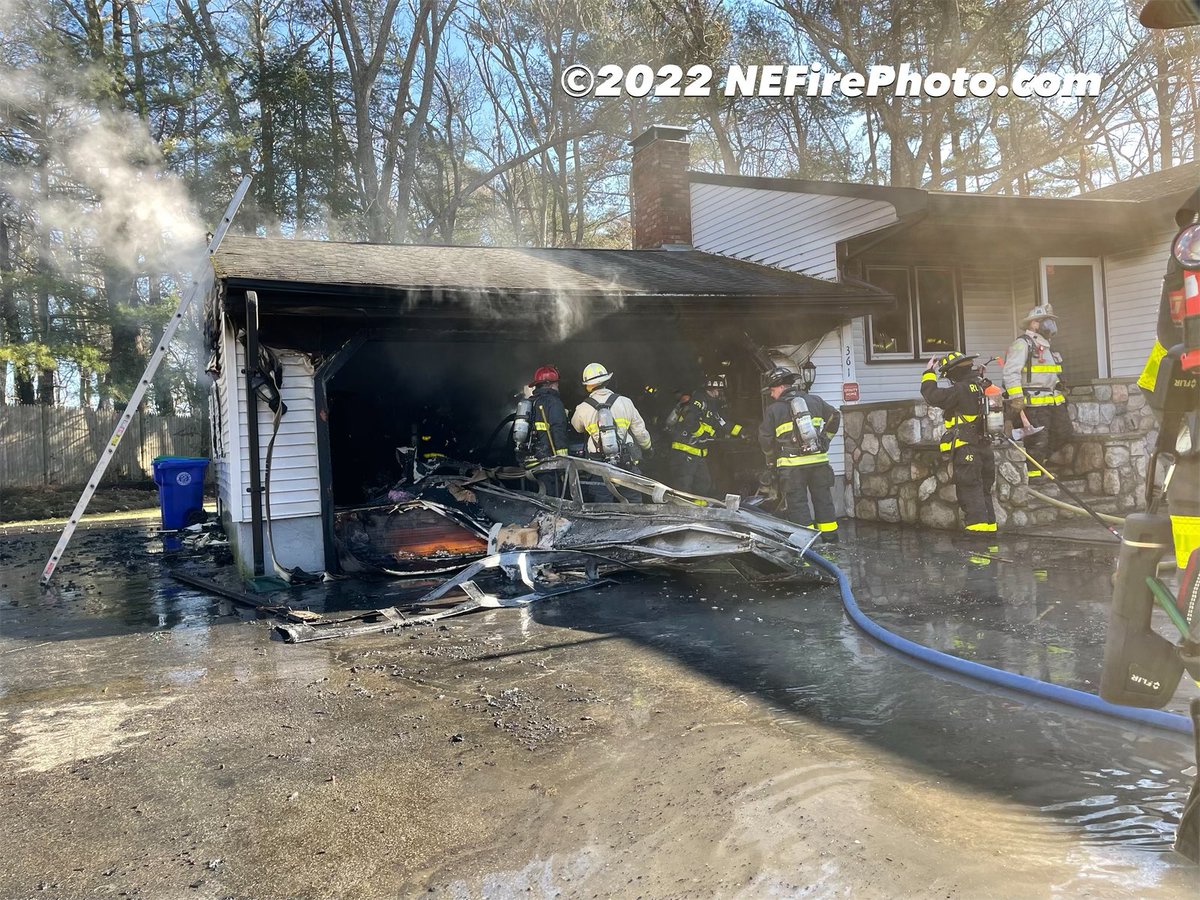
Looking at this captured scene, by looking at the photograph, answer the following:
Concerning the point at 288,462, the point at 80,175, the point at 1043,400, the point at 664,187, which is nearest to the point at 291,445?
the point at 288,462

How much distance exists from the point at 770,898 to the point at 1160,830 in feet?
4.62

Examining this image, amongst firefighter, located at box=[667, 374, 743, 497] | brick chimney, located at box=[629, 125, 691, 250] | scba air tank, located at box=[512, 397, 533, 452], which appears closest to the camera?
scba air tank, located at box=[512, 397, 533, 452]

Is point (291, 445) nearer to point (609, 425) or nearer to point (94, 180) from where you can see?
point (609, 425)

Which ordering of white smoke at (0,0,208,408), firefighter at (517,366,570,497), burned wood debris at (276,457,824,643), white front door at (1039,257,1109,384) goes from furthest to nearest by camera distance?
1. white smoke at (0,0,208,408)
2. white front door at (1039,257,1109,384)
3. firefighter at (517,366,570,497)
4. burned wood debris at (276,457,824,643)

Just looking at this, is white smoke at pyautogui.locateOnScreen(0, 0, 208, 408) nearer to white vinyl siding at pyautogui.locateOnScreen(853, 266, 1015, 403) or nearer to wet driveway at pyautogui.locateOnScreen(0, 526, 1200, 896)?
wet driveway at pyautogui.locateOnScreen(0, 526, 1200, 896)

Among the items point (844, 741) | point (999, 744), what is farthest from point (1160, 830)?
point (844, 741)

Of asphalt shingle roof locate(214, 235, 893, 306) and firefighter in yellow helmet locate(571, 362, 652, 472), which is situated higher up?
asphalt shingle roof locate(214, 235, 893, 306)

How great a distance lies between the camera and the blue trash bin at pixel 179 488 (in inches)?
459

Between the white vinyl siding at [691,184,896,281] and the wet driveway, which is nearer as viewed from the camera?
the wet driveway

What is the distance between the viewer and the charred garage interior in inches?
343

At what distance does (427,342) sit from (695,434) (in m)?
3.78

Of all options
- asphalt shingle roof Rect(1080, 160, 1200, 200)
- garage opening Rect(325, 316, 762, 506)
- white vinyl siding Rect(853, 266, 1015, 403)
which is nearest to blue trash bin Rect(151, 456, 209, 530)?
garage opening Rect(325, 316, 762, 506)

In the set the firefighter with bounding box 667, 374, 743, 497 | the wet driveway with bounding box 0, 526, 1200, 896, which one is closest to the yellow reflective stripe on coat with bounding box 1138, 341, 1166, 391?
the wet driveway with bounding box 0, 526, 1200, 896

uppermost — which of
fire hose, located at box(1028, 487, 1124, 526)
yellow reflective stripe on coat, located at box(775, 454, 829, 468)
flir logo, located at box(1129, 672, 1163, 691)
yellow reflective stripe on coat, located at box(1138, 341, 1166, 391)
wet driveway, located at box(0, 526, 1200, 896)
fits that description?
yellow reflective stripe on coat, located at box(1138, 341, 1166, 391)
